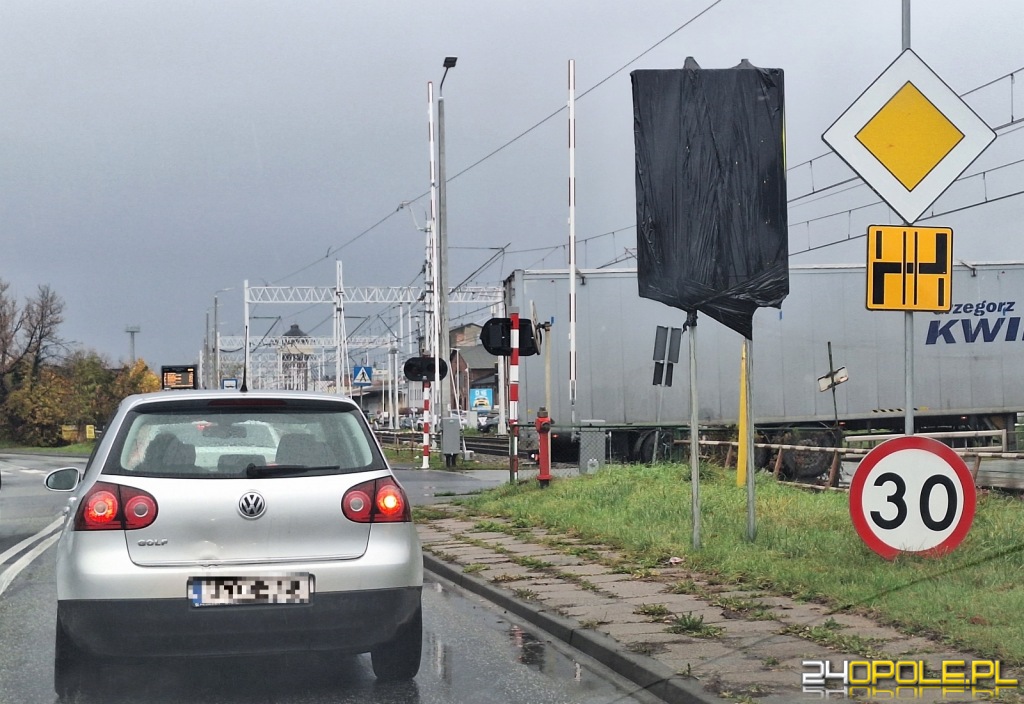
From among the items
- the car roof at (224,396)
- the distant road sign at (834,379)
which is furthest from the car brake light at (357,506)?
the distant road sign at (834,379)

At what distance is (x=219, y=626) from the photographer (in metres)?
5.54

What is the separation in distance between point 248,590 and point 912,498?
15.6 ft

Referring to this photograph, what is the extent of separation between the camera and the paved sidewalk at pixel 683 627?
5.85 metres

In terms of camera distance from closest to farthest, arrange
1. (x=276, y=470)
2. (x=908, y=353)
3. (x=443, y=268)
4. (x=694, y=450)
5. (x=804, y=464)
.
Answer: (x=276, y=470) < (x=908, y=353) < (x=694, y=450) < (x=804, y=464) < (x=443, y=268)

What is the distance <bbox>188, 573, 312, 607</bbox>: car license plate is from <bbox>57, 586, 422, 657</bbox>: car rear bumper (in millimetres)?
29

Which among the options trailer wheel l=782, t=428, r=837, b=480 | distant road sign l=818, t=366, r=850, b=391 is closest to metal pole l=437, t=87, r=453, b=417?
distant road sign l=818, t=366, r=850, b=391

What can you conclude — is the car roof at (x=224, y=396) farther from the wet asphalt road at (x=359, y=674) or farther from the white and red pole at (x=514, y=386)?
the white and red pole at (x=514, y=386)

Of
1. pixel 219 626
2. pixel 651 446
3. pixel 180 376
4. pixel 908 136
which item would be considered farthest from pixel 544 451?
pixel 180 376

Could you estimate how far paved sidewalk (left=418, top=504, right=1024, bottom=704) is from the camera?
19.2 ft

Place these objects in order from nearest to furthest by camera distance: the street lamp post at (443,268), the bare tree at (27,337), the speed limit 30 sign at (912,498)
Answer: the speed limit 30 sign at (912,498) < the street lamp post at (443,268) < the bare tree at (27,337)

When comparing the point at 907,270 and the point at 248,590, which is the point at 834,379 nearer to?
A: the point at 907,270

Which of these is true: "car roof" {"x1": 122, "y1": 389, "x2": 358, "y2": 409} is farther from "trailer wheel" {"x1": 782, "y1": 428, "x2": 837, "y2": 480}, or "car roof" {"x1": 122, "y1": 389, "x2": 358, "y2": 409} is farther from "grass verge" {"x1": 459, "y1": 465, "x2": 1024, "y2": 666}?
"trailer wheel" {"x1": 782, "y1": 428, "x2": 837, "y2": 480}

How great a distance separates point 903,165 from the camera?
857 centimetres

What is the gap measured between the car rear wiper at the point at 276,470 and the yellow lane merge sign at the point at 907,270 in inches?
174
